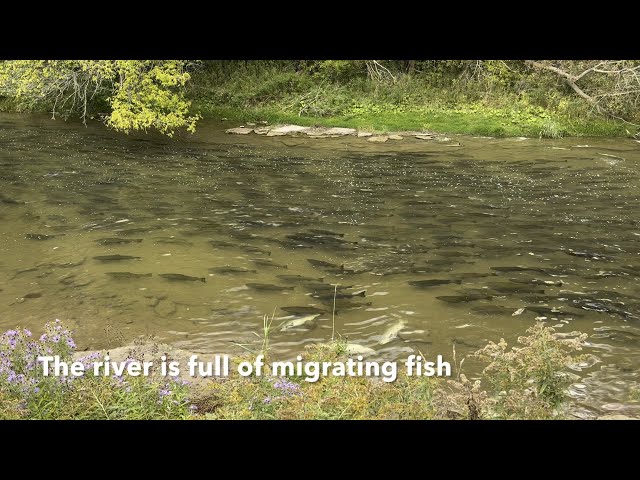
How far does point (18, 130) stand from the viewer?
74.0 ft

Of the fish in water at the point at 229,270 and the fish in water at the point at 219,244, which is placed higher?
the fish in water at the point at 219,244

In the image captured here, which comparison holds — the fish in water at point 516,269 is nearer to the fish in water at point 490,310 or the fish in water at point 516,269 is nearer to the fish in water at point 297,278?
the fish in water at point 490,310

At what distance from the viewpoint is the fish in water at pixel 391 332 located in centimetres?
754

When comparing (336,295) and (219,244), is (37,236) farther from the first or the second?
(336,295)

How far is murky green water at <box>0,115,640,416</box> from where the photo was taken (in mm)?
7816

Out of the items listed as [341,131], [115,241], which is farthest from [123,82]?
[115,241]

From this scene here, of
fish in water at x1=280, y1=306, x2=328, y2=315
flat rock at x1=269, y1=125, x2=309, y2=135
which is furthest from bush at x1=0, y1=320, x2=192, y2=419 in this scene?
flat rock at x1=269, y1=125, x2=309, y2=135

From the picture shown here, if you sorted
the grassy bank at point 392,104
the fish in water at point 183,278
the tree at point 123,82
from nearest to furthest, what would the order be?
the fish in water at point 183,278
the tree at point 123,82
the grassy bank at point 392,104

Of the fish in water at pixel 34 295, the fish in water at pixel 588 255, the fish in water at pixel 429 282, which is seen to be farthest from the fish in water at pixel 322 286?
the fish in water at pixel 588 255

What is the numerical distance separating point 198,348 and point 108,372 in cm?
145

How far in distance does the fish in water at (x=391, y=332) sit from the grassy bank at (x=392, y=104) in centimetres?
1622

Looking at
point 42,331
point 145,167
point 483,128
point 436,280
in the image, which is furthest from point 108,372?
point 483,128

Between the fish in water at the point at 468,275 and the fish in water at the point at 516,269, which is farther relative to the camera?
the fish in water at the point at 516,269

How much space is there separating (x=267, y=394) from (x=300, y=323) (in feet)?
8.19
